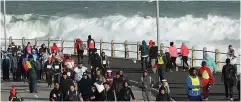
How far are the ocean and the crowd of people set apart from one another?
583 inches

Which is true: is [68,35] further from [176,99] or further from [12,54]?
[176,99]

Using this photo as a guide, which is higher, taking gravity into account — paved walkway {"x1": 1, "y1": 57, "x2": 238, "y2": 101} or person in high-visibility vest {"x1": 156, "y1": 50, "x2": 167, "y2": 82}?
person in high-visibility vest {"x1": 156, "y1": 50, "x2": 167, "y2": 82}

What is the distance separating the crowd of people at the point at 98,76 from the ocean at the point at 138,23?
48.6 feet

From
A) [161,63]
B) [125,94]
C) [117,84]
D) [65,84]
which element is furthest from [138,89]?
[125,94]

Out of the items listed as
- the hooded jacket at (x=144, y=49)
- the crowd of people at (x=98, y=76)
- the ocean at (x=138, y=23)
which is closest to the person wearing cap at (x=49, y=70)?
the crowd of people at (x=98, y=76)

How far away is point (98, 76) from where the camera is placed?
22.6m

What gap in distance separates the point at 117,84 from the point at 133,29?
48.5 m

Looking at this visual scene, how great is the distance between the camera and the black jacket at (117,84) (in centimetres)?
2150

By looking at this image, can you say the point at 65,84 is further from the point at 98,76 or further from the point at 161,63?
the point at 161,63

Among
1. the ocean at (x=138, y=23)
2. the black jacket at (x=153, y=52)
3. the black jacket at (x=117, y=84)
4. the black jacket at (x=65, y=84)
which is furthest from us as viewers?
the ocean at (x=138, y=23)

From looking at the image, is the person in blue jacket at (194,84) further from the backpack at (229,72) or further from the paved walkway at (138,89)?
A: the paved walkway at (138,89)

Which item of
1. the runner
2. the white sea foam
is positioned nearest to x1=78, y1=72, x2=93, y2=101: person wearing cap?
the runner

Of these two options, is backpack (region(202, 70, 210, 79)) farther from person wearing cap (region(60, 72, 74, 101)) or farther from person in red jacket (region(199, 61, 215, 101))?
person wearing cap (region(60, 72, 74, 101))

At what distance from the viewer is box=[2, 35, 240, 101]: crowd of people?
21.5 m
